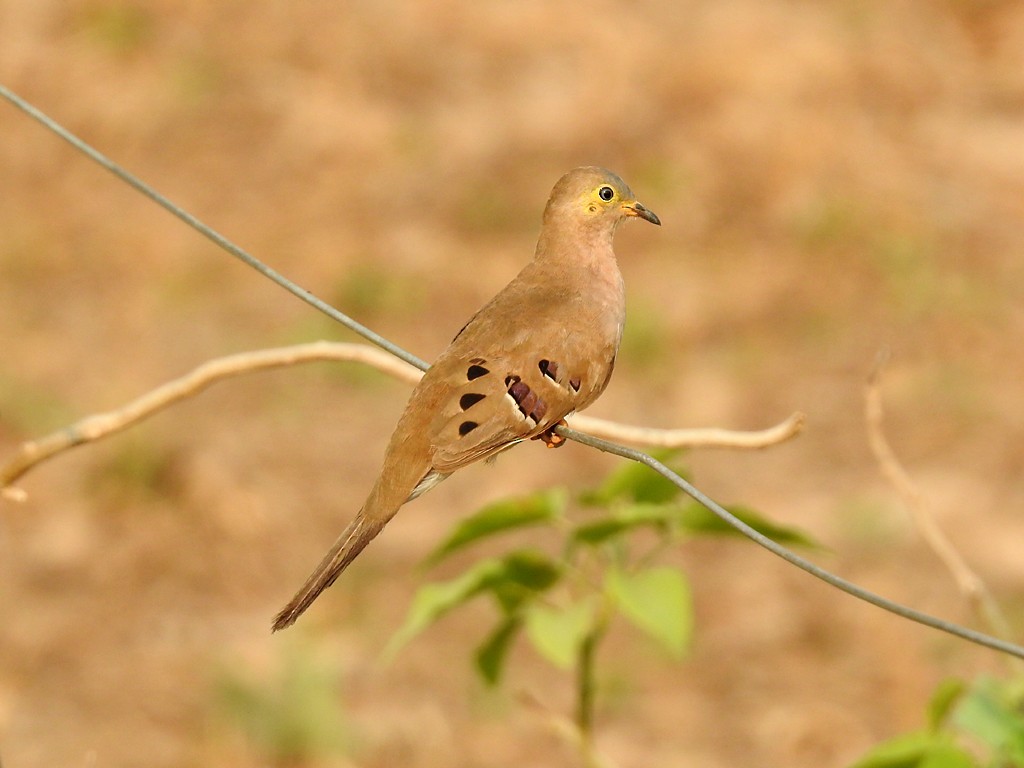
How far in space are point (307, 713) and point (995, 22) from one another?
25.1ft

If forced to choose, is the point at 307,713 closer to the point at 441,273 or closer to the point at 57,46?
the point at 441,273

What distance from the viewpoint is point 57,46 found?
405 inches

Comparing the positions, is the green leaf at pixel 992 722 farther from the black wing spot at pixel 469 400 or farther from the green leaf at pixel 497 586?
the black wing spot at pixel 469 400

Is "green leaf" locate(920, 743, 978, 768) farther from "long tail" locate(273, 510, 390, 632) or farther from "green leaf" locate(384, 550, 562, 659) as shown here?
"long tail" locate(273, 510, 390, 632)

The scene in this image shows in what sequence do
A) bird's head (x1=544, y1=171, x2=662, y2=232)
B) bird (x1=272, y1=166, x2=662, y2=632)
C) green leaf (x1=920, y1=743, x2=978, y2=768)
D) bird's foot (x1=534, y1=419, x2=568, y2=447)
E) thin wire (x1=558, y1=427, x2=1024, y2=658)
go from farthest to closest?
bird's head (x1=544, y1=171, x2=662, y2=232), green leaf (x1=920, y1=743, x2=978, y2=768), bird's foot (x1=534, y1=419, x2=568, y2=447), bird (x1=272, y1=166, x2=662, y2=632), thin wire (x1=558, y1=427, x2=1024, y2=658)

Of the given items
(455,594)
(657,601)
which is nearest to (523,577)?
(455,594)

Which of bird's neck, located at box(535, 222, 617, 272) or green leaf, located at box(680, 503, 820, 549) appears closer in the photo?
bird's neck, located at box(535, 222, 617, 272)

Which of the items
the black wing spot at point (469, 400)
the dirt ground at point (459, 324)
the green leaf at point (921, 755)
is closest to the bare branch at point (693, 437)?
the black wing spot at point (469, 400)

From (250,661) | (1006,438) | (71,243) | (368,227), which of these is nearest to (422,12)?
(368,227)

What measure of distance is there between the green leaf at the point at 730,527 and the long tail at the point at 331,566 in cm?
87

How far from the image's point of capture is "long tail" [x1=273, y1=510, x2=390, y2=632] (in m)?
1.86

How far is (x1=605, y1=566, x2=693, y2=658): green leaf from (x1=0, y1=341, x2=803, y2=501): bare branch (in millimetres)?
352

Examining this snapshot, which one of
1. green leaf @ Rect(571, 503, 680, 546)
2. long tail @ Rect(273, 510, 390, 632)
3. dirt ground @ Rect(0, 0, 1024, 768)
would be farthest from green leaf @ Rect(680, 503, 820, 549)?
dirt ground @ Rect(0, 0, 1024, 768)

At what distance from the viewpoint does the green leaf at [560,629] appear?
2.72 metres
